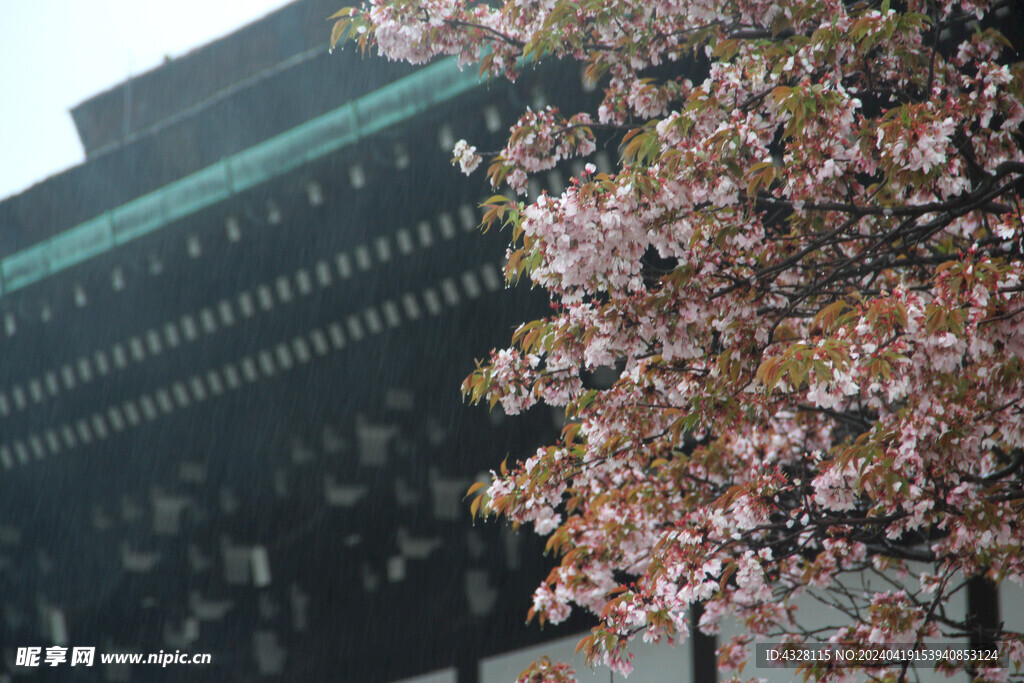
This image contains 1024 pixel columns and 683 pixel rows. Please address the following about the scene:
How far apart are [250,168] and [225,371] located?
1755 mm

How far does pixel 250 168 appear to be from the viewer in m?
6.73

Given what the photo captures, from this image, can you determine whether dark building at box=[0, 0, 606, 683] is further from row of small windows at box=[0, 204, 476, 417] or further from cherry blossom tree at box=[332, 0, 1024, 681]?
cherry blossom tree at box=[332, 0, 1024, 681]

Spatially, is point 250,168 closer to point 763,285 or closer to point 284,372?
point 284,372

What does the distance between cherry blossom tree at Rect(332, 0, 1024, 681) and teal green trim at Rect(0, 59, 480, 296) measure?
2124 mm

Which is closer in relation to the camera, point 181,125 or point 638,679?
point 638,679

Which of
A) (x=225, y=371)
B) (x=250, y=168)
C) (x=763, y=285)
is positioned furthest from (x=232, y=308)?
(x=763, y=285)

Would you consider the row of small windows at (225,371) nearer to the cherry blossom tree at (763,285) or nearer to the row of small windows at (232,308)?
the row of small windows at (232,308)

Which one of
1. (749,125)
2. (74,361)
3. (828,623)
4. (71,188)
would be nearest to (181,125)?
(71,188)

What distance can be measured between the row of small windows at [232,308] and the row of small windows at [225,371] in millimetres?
15

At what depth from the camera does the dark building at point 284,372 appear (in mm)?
6660

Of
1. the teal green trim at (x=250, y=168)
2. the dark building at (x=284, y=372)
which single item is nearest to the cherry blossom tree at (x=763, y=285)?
the teal green trim at (x=250, y=168)

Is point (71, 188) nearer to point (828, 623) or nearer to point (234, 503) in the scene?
point (234, 503)

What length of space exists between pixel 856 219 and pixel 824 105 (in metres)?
0.51

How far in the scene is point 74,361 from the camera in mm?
7555
